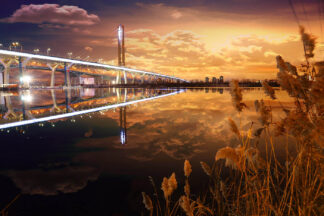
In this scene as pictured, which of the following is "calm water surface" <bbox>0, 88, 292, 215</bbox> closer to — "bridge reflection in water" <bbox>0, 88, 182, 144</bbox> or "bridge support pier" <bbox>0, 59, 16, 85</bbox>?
"bridge reflection in water" <bbox>0, 88, 182, 144</bbox>

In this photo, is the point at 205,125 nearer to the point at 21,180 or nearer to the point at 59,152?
the point at 59,152

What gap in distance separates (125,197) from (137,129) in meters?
4.82

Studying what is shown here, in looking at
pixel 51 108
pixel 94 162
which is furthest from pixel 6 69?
pixel 94 162

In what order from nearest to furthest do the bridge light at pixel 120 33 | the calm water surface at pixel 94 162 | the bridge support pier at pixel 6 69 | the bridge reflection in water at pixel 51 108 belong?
the calm water surface at pixel 94 162, the bridge reflection in water at pixel 51 108, the bridge support pier at pixel 6 69, the bridge light at pixel 120 33

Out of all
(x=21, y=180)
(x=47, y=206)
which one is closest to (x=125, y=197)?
(x=47, y=206)

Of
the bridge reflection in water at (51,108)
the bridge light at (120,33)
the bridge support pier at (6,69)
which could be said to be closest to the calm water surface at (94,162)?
the bridge reflection in water at (51,108)

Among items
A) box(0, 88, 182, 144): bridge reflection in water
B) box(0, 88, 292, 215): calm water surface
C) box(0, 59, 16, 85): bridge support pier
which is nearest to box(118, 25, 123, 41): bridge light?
box(0, 59, 16, 85): bridge support pier

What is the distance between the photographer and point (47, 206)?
284cm

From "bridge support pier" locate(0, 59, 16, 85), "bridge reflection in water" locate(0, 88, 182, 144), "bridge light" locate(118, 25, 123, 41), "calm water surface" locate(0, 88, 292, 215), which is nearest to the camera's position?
"calm water surface" locate(0, 88, 292, 215)

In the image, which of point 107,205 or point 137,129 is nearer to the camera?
point 107,205

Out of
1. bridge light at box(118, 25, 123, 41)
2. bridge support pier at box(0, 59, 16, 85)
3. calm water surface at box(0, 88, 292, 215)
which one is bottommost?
calm water surface at box(0, 88, 292, 215)

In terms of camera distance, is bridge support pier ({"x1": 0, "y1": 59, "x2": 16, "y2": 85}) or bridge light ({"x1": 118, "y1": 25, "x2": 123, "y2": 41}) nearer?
bridge support pier ({"x1": 0, "y1": 59, "x2": 16, "y2": 85})

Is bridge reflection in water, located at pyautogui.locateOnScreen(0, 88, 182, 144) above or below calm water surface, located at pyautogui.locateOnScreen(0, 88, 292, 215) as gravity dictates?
above

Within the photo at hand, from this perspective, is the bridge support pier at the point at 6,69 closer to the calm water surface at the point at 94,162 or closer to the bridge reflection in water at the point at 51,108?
the bridge reflection in water at the point at 51,108
